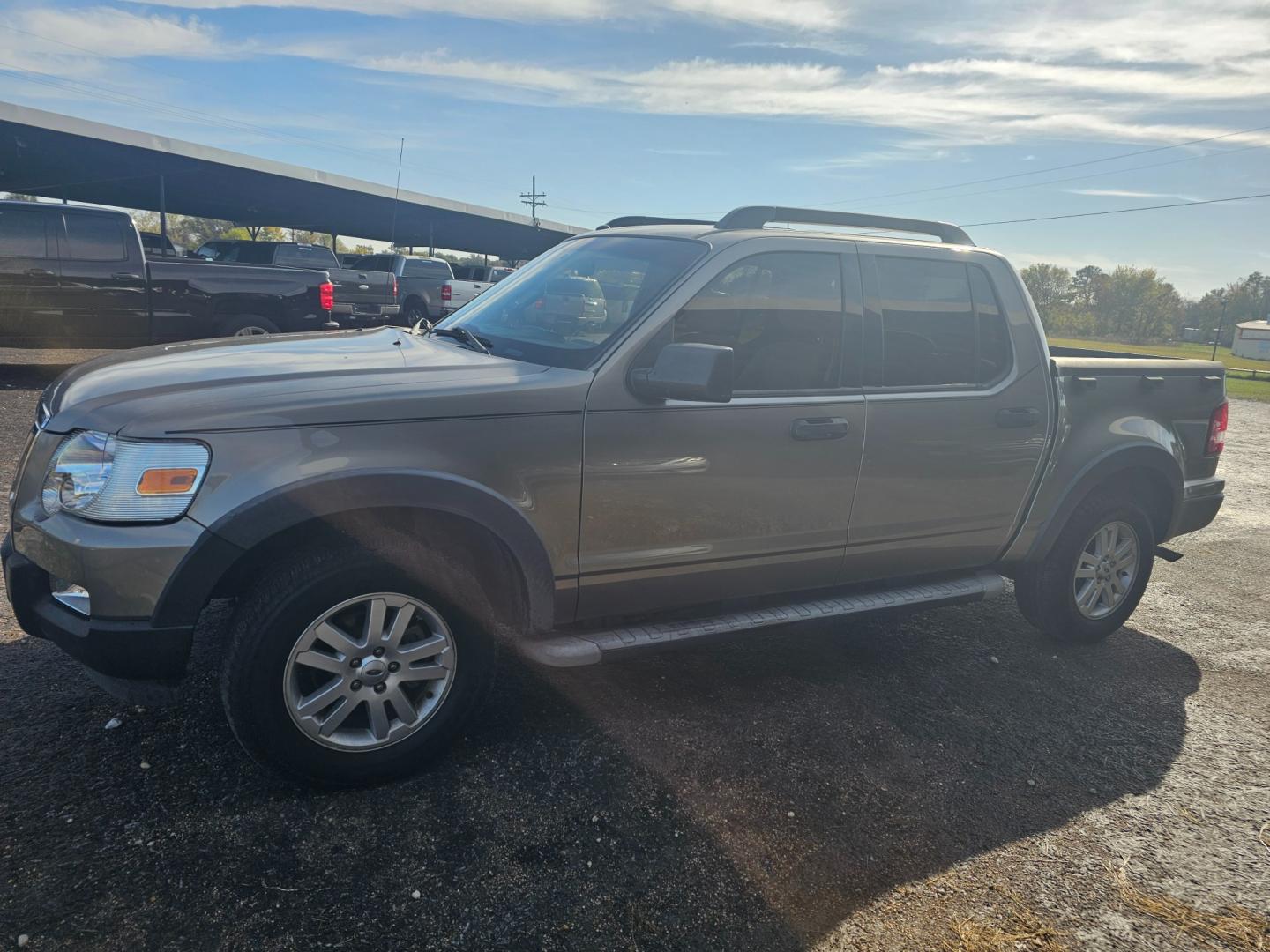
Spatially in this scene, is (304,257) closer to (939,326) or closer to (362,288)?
(362,288)

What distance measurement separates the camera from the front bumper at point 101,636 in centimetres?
250

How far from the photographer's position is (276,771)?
2.76 m

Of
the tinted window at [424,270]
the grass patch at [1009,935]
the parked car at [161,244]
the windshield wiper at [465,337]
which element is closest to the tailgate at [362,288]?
the parked car at [161,244]

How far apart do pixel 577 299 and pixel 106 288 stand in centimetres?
902

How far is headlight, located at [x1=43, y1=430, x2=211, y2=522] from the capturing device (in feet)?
8.12

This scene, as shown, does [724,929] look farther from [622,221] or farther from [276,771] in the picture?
[622,221]

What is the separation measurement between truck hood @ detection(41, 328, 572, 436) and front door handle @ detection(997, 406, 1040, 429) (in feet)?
7.09

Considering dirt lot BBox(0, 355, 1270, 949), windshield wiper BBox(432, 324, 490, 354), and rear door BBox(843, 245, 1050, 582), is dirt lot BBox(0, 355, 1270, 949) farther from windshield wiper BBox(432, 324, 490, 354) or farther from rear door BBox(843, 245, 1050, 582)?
windshield wiper BBox(432, 324, 490, 354)

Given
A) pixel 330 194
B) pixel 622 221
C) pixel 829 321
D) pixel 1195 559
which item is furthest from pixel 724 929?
pixel 330 194

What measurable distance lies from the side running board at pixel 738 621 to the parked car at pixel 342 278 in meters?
13.8

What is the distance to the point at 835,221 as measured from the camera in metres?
3.91

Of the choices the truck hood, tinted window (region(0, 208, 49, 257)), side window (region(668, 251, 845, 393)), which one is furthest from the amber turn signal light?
tinted window (region(0, 208, 49, 257))

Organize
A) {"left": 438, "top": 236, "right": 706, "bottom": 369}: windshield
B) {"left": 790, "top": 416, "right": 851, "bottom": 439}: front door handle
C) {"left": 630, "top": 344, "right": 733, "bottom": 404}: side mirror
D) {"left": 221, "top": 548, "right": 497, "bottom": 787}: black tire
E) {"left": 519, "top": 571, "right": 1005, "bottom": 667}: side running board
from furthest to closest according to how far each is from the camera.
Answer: {"left": 790, "top": 416, "right": 851, "bottom": 439}: front door handle < {"left": 438, "top": 236, "right": 706, "bottom": 369}: windshield < {"left": 519, "top": 571, "right": 1005, "bottom": 667}: side running board < {"left": 630, "top": 344, "right": 733, "bottom": 404}: side mirror < {"left": 221, "top": 548, "right": 497, "bottom": 787}: black tire

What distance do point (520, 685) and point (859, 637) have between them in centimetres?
184
